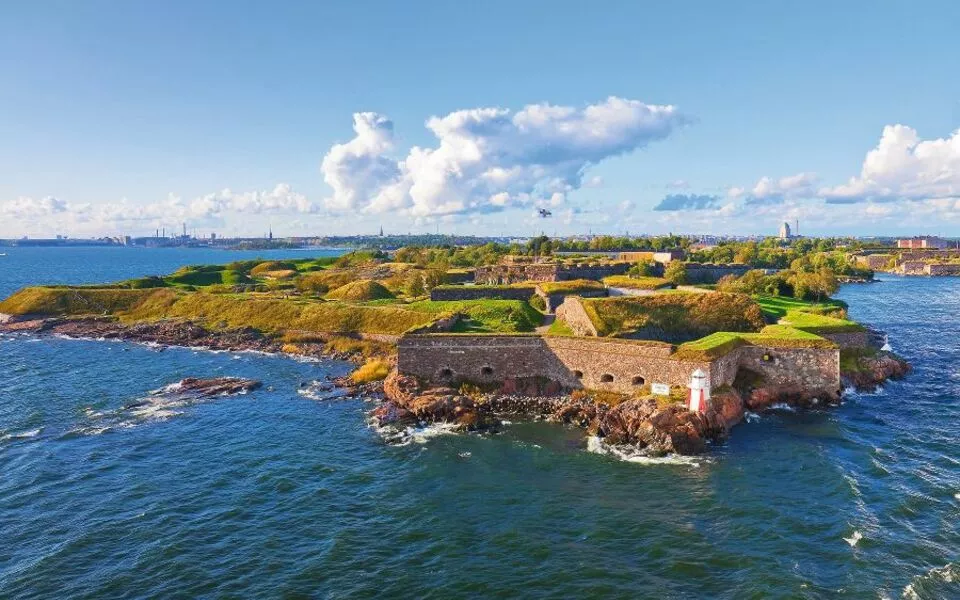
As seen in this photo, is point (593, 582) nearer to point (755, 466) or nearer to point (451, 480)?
point (451, 480)

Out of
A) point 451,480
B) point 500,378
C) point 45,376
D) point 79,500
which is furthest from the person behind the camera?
point 45,376

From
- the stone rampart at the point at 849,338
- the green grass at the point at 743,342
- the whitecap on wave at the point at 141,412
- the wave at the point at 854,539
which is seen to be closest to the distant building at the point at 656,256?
the stone rampart at the point at 849,338

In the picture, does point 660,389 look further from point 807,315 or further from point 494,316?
point 807,315

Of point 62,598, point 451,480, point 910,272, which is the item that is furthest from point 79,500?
point 910,272

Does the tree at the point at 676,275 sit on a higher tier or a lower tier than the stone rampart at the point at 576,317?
higher

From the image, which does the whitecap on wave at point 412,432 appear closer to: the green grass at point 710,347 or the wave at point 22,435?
the green grass at point 710,347
